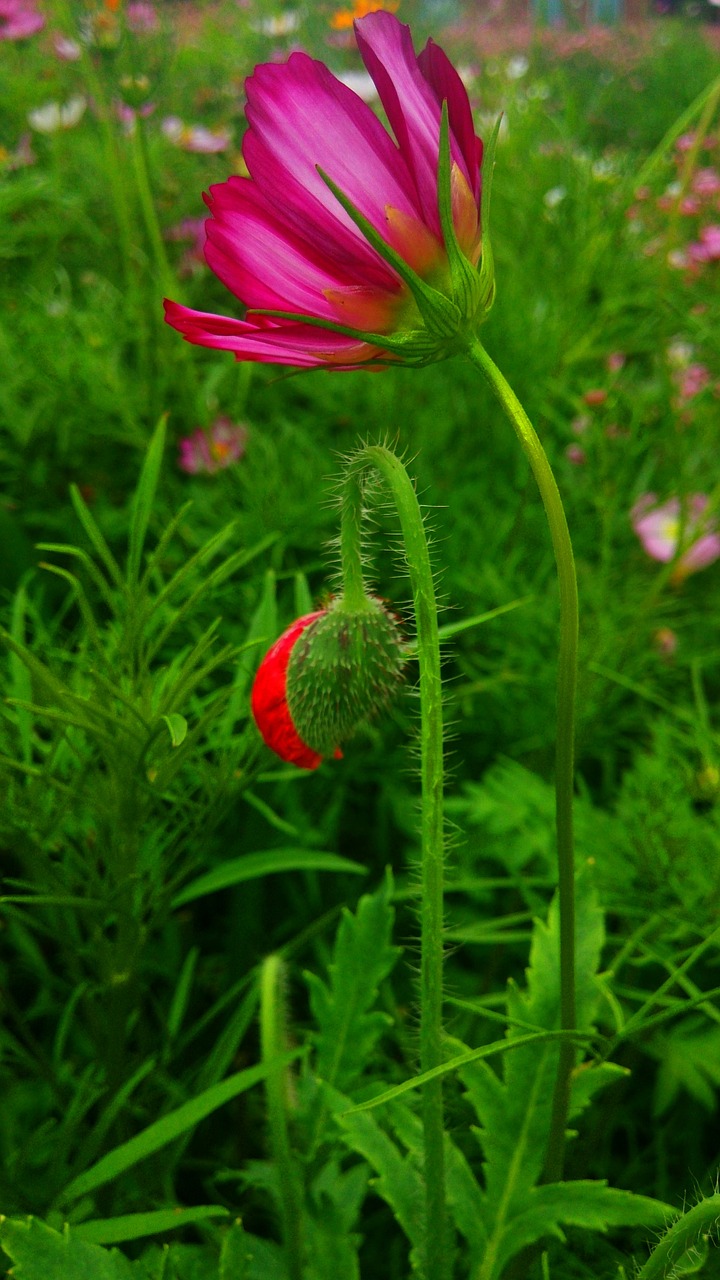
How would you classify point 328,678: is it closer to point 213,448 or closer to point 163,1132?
point 163,1132

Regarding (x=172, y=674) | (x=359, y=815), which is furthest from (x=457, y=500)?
(x=172, y=674)

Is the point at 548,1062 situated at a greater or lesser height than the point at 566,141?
lesser

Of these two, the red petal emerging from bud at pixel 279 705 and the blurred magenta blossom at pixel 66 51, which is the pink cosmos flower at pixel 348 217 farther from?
the blurred magenta blossom at pixel 66 51

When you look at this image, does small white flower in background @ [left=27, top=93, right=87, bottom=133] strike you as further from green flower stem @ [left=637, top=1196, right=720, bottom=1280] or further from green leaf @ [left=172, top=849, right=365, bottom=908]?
green flower stem @ [left=637, top=1196, right=720, bottom=1280]

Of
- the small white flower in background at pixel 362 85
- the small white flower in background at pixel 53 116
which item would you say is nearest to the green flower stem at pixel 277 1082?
the small white flower in background at pixel 53 116

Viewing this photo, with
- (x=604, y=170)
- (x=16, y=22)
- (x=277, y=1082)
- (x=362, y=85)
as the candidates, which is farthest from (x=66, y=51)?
(x=277, y=1082)

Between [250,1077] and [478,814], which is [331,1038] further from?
[478,814]
